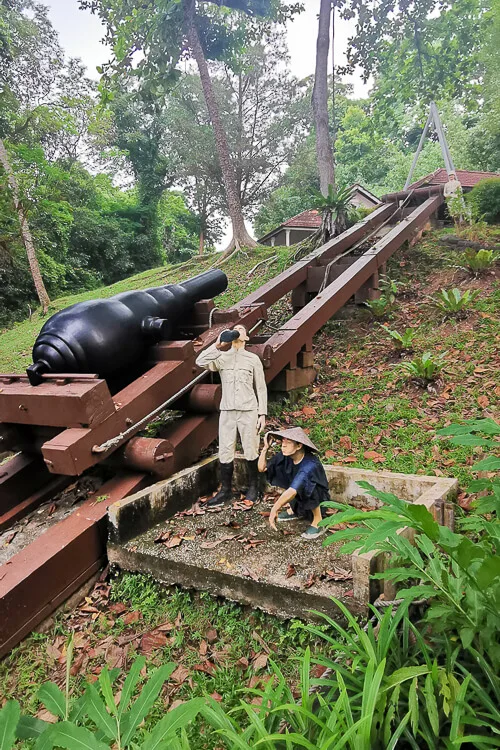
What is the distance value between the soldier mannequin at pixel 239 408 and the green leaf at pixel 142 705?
2394 millimetres

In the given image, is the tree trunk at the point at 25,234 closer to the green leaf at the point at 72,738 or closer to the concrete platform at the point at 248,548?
the concrete platform at the point at 248,548

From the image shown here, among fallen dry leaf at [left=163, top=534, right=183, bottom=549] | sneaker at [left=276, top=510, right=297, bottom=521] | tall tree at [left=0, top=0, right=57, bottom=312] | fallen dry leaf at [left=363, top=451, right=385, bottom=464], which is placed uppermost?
tall tree at [left=0, top=0, right=57, bottom=312]

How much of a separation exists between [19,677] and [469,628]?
7.59ft

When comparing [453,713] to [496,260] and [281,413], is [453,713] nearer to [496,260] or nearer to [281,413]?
[281,413]

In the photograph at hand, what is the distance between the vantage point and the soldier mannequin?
374 centimetres

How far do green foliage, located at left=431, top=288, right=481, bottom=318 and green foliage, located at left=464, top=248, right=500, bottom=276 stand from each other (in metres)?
0.85

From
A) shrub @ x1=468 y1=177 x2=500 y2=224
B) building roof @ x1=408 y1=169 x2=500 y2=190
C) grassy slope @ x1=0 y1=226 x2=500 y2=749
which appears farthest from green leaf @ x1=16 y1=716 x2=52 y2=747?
building roof @ x1=408 y1=169 x2=500 y2=190

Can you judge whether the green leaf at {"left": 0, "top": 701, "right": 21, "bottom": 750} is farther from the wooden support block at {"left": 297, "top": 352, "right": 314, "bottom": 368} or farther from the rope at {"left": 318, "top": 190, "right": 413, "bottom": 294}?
the rope at {"left": 318, "top": 190, "right": 413, "bottom": 294}

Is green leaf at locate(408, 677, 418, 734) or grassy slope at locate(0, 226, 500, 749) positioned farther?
grassy slope at locate(0, 226, 500, 749)

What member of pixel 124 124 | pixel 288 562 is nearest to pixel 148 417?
pixel 288 562

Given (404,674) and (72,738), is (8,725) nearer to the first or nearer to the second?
(72,738)

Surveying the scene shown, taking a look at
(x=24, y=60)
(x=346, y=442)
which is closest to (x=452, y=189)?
(x=346, y=442)

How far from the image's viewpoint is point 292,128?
26.3 meters

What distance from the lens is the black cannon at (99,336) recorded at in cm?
387
